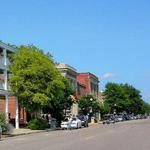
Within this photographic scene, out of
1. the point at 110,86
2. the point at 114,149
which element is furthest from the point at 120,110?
the point at 114,149

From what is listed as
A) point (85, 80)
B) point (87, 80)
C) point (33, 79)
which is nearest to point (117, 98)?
point (87, 80)

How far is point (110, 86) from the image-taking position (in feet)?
510

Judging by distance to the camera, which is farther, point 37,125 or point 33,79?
point 33,79

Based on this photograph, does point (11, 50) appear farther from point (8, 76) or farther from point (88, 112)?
point (88, 112)

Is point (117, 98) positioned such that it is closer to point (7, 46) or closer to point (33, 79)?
point (7, 46)

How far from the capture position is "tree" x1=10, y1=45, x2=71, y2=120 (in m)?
62.9

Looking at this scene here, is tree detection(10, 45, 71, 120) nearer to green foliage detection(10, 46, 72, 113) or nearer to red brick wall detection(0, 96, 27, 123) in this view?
green foliage detection(10, 46, 72, 113)

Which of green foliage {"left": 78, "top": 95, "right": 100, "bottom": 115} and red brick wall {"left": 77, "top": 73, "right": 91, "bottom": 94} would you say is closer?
green foliage {"left": 78, "top": 95, "right": 100, "bottom": 115}

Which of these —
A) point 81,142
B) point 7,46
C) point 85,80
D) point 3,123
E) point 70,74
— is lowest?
point 81,142

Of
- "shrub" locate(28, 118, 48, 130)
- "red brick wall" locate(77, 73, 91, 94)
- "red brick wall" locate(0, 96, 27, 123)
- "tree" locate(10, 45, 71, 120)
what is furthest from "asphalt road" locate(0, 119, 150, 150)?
"red brick wall" locate(77, 73, 91, 94)

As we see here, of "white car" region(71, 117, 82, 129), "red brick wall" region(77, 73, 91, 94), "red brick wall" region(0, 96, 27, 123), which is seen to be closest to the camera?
"white car" region(71, 117, 82, 129)

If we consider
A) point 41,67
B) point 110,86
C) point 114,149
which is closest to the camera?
point 114,149

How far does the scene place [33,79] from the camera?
6353 centimetres

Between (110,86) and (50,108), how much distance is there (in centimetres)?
8443
